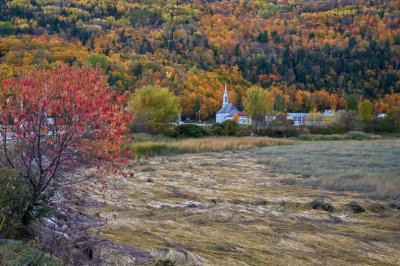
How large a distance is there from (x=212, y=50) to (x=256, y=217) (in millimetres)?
139869

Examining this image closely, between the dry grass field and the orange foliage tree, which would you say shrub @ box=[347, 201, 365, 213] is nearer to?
the dry grass field

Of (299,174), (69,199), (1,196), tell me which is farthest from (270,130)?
(1,196)

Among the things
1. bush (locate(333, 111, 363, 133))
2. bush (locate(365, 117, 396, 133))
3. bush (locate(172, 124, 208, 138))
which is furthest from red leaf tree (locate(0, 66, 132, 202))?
bush (locate(365, 117, 396, 133))

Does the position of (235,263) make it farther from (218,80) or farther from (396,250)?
(218,80)

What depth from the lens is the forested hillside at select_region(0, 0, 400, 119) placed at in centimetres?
8800

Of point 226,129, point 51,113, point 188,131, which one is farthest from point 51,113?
point 226,129

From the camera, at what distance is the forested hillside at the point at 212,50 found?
289ft

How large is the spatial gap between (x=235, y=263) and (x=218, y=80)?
346 feet

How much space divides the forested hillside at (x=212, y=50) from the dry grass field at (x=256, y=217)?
62.9 meters

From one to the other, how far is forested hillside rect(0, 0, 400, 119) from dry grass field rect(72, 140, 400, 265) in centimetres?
6286

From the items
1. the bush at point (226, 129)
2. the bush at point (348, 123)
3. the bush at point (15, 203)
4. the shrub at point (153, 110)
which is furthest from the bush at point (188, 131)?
the bush at point (15, 203)

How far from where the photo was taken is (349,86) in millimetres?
121438

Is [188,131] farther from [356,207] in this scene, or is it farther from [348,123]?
[348,123]

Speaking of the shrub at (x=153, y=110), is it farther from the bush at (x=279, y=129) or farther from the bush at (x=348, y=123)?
the bush at (x=348, y=123)
